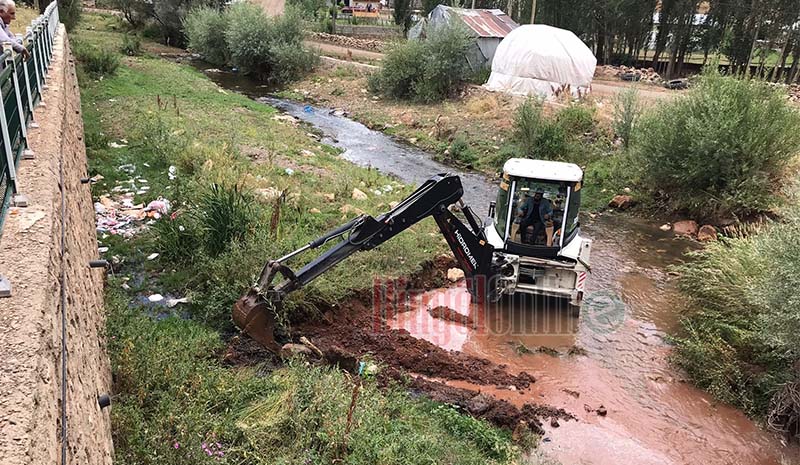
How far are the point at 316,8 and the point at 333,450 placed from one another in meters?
43.8

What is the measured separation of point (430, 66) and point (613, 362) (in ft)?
58.6

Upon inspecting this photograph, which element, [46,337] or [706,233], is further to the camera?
[706,233]

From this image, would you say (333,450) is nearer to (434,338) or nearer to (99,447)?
(99,447)

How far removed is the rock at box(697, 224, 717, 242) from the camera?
43.4 feet

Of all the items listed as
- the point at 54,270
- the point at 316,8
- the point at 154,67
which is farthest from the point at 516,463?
the point at 316,8

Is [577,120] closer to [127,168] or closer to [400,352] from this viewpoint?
[400,352]

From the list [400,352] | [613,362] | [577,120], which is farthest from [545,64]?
[400,352]

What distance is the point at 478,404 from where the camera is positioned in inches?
279

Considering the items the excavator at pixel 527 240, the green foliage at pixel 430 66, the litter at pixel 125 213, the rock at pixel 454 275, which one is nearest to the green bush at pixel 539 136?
the green foliage at pixel 430 66

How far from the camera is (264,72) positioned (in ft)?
104

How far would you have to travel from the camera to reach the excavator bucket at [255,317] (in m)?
7.07

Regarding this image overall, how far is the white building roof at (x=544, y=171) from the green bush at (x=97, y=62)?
1880 centimetres

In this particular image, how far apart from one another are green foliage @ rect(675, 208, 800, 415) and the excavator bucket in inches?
227

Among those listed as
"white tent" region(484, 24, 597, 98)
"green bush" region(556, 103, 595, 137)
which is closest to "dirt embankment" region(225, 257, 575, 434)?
"green bush" region(556, 103, 595, 137)
